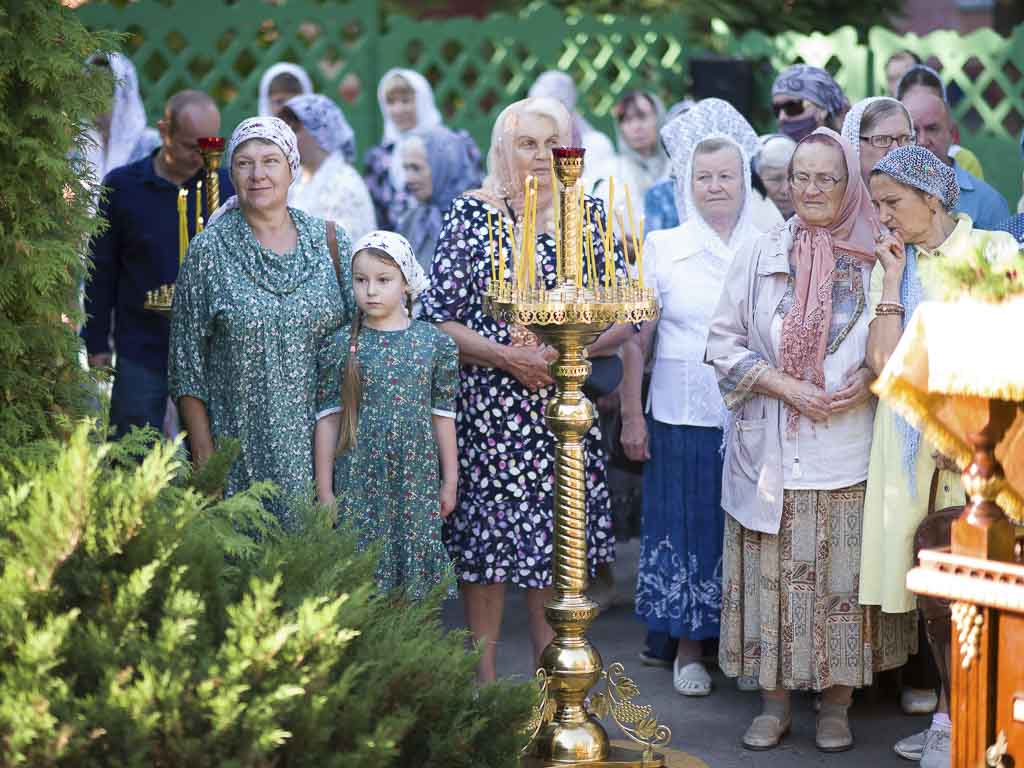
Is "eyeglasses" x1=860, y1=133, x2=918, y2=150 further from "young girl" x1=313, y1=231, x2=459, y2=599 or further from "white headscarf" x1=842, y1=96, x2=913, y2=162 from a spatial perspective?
"young girl" x1=313, y1=231, x2=459, y2=599

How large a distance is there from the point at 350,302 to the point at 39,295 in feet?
4.60

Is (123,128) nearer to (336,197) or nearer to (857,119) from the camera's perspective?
(336,197)

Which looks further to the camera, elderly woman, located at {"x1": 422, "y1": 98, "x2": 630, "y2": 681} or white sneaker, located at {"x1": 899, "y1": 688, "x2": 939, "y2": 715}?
white sneaker, located at {"x1": 899, "y1": 688, "x2": 939, "y2": 715}

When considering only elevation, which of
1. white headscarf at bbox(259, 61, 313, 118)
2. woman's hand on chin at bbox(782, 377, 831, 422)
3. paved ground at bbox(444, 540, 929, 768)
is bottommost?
paved ground at bbox(444, 540, 929, 768)

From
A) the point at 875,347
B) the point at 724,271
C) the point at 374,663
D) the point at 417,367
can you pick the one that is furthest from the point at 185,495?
the point at 724,271

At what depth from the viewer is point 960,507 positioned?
5.01m

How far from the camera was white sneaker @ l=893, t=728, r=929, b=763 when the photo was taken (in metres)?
5.25

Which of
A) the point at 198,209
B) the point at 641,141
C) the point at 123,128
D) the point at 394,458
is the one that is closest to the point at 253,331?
the point at 394,458

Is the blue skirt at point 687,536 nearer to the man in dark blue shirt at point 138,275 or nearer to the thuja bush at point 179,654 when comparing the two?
the man in dark blue shirt at point 138,275

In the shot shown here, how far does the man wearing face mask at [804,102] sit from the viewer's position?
746cm

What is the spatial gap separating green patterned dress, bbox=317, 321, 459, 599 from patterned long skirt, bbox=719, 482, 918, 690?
3.67ft

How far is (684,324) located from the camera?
5984 mm

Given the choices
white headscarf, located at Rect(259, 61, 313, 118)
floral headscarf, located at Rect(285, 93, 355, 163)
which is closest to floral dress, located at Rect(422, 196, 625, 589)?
floral headscarf, located at Rect(285, 93, 355, 163)

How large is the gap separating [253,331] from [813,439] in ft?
6.07
